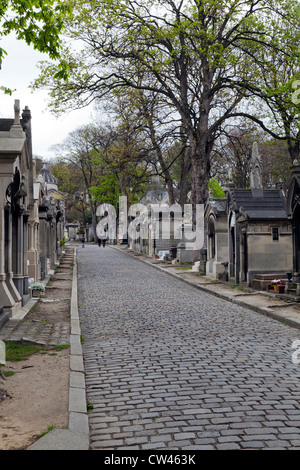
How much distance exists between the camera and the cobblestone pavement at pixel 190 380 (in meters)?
4.45

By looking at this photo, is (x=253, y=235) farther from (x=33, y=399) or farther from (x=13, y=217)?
(x=33, y=399)

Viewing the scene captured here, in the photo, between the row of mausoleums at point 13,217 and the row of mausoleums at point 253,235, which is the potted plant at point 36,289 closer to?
the row of mausoleums at point 13,217

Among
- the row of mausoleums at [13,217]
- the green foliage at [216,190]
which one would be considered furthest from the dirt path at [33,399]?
the green foliage at [216,190]

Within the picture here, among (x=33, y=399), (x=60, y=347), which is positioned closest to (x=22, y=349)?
(x=60, y=347)

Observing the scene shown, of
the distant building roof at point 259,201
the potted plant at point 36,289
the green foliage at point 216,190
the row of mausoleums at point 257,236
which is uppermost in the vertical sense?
the green foliage at point 216,190

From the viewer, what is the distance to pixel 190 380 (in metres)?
6.17

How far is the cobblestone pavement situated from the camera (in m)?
4.45

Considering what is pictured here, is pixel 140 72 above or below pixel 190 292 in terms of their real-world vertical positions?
above

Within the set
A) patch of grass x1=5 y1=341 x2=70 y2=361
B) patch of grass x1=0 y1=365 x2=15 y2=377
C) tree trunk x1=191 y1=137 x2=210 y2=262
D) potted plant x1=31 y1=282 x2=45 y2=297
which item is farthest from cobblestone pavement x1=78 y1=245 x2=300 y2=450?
tree trunk x1=191 y1=137 x2=210 y2=262

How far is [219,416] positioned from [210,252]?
18.0 meters

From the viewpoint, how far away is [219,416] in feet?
16.0
